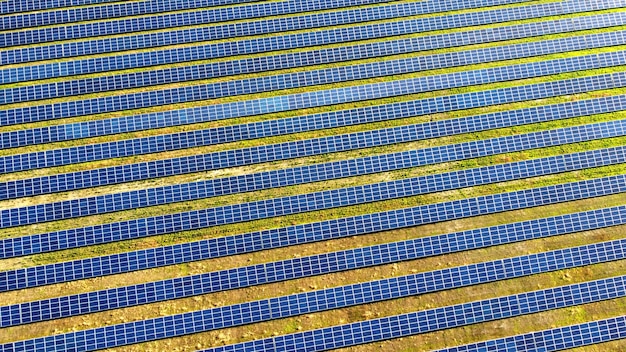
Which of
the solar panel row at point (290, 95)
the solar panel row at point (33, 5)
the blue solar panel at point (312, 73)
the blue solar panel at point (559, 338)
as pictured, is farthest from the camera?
the solar panel row at point (33, 5)

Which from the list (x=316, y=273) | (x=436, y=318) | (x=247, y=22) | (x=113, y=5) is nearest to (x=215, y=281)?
(x=316, y=273)

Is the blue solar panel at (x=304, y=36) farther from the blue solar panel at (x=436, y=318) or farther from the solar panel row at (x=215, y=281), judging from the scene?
the blue solar panel at (x=436, y=318)

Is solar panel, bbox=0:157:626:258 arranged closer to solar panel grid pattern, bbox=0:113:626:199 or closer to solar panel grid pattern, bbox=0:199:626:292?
solar panel grid pattern, bbox=0:199:626:292

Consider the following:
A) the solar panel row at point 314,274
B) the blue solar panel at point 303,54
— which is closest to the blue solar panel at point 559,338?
the solar panel row at point 314,274

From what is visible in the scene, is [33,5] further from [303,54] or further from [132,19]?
[303,54]

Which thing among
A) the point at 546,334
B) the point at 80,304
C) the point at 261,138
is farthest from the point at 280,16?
the point at 546,334

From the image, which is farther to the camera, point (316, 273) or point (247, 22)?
point (247, 22)
